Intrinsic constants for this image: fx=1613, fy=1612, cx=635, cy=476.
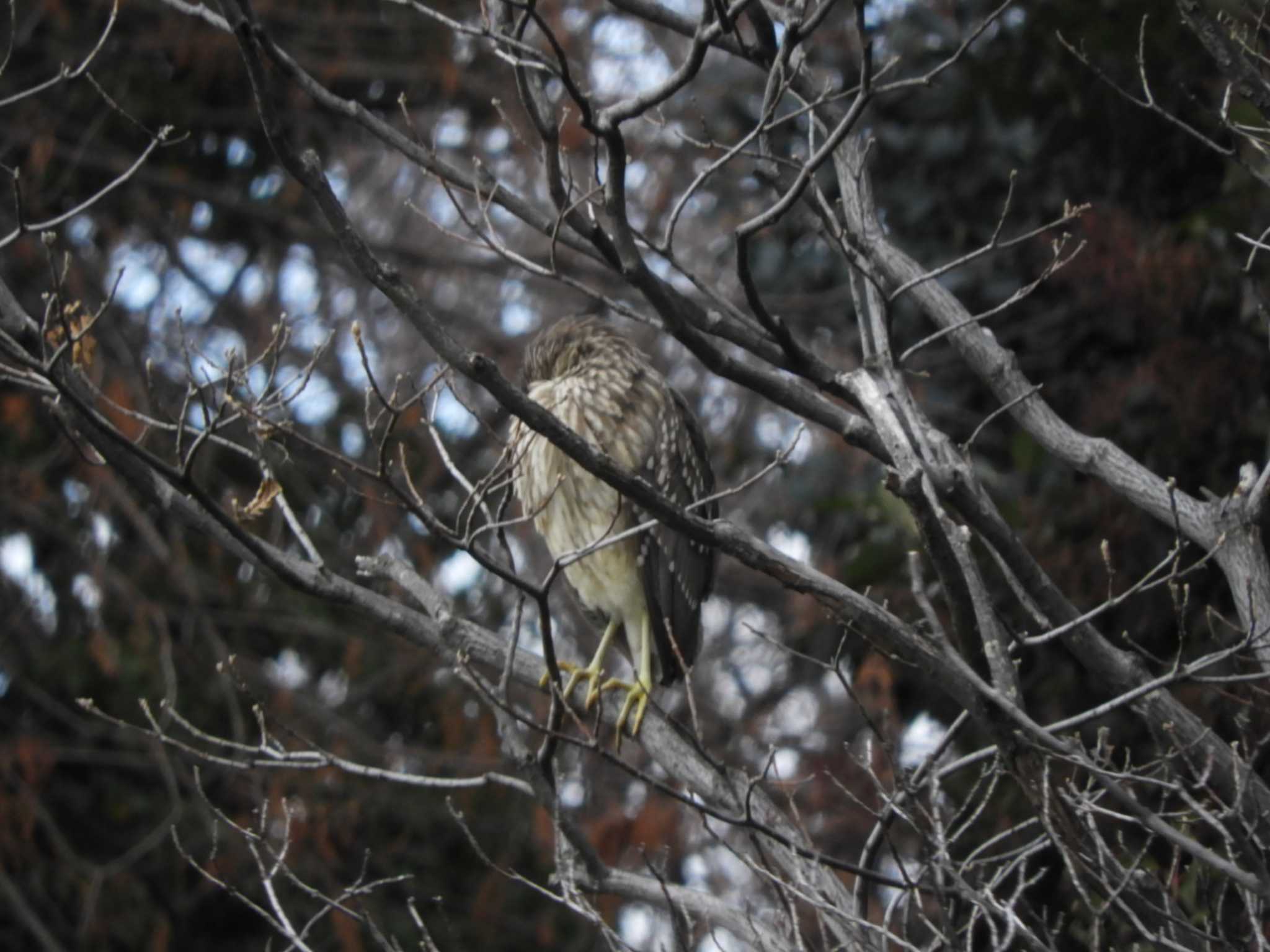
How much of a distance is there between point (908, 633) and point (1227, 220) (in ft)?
8.34

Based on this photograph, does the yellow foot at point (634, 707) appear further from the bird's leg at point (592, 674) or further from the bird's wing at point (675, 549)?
the bird's wing at point (675, 549)

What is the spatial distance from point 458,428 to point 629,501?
10.7 feet

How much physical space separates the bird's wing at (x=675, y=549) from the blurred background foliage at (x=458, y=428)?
530 mm

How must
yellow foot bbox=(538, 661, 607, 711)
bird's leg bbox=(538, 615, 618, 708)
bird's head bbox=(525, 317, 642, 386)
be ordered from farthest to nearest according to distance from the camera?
bird's head bbox=(525, 317, 642, 386), yellow foot bbox=(538, 661, 607, 711), bird's leg bbox=(538, 615, 618, 708)

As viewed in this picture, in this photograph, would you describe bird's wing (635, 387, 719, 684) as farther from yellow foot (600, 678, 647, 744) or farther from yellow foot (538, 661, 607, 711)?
A: yellow foot (600, 678, 647, 744)

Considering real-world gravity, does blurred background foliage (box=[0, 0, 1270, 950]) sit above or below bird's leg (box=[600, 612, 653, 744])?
above

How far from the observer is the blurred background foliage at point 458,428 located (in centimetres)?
521

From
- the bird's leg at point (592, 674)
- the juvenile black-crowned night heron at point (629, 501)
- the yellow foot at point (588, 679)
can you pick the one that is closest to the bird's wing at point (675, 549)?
the juvenile black-crowned night heron at point (629, 501)

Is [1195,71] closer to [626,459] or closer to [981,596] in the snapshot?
[626,459]

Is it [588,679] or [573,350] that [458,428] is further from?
[588,679]

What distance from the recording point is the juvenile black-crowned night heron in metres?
4.67

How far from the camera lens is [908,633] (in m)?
2.72

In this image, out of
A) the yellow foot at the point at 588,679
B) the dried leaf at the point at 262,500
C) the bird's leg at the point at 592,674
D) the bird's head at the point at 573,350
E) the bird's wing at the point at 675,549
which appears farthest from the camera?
the bird's head at the point at 573,350

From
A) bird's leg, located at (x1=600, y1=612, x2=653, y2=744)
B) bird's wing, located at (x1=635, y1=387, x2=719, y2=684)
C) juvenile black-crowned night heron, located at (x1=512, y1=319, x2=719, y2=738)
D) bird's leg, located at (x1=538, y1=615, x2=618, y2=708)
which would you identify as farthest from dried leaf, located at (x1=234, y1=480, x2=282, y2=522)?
bird's wing, located at (x1=635, y1=387, x2=719, y2=684)
